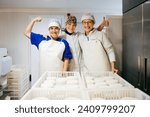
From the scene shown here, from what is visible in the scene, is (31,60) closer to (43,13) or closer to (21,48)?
(21,48)

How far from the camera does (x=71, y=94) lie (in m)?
0.70

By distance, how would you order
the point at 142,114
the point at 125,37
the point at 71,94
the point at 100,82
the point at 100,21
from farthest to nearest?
1. the point at 125,37
2. the point at 100,21
3. the point at 100,82
4. the point at 71,94
5. the point at 142,114

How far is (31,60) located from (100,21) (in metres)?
0.36

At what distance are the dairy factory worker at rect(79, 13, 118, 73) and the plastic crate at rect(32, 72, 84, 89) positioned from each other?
9 centimetres

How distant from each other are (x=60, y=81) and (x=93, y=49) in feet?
0.78

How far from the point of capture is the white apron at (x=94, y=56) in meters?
0.96

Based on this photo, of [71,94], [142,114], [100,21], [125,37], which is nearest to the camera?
[142,114]

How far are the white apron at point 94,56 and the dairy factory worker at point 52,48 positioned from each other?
82mm

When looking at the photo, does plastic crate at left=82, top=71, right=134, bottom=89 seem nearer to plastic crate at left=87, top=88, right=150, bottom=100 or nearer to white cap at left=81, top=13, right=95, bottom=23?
plastic crate at left=87, top=88, right=150, bottom=100

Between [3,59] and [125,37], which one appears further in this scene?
[125,37]

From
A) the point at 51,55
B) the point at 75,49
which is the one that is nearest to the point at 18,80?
the point at 51,55

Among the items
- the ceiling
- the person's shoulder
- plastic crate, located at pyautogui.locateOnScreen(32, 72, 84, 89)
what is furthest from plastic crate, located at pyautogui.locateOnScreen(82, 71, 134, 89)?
the ceiling

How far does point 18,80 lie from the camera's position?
34.3 inches

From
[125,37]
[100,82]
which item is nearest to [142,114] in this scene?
[100,82]
